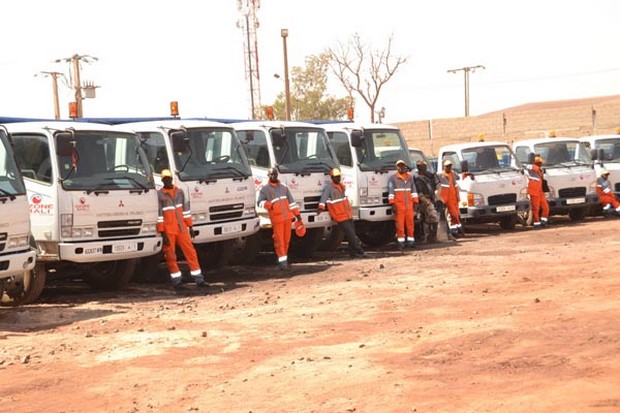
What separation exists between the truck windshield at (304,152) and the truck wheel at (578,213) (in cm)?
884

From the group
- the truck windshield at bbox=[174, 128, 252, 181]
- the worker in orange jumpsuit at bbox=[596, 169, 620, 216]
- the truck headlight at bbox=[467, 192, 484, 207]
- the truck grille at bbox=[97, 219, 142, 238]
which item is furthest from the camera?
the worker in orange jumpsuit at bbox=[596, 169, 620, 216]

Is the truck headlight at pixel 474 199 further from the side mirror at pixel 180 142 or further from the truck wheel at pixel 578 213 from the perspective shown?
the side mirror at pixel 180 142

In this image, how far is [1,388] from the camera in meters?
8.59

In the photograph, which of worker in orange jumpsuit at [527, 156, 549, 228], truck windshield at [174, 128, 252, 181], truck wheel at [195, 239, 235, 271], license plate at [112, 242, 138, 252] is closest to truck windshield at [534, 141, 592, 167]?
worker in orange jumpsuit at [527, 156, 549, 228]

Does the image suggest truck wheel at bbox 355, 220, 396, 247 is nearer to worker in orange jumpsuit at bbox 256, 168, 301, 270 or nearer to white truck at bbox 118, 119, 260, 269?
worker in orange jumpsuit at bbox 256, 168, 301, 270

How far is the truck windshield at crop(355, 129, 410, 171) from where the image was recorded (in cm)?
1977

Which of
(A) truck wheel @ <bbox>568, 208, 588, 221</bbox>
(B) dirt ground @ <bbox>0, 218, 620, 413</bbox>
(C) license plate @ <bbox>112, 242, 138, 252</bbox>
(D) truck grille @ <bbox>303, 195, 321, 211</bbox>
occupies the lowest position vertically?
(A) truck wheel @ <bbox>568, 208, 588, 221</bbox>

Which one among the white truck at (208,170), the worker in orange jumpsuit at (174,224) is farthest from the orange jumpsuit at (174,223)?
the white truck at (208,170)

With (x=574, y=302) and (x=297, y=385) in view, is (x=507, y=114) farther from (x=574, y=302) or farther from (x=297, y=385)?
(x=297, y=385)

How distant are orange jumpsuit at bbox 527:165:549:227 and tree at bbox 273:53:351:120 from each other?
1649 inches

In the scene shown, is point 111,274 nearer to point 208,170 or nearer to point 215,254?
point 208,170

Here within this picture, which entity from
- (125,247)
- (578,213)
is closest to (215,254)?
(125,247)

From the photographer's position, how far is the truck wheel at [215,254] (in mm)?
17425

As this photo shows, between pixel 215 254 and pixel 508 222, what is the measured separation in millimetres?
8730
